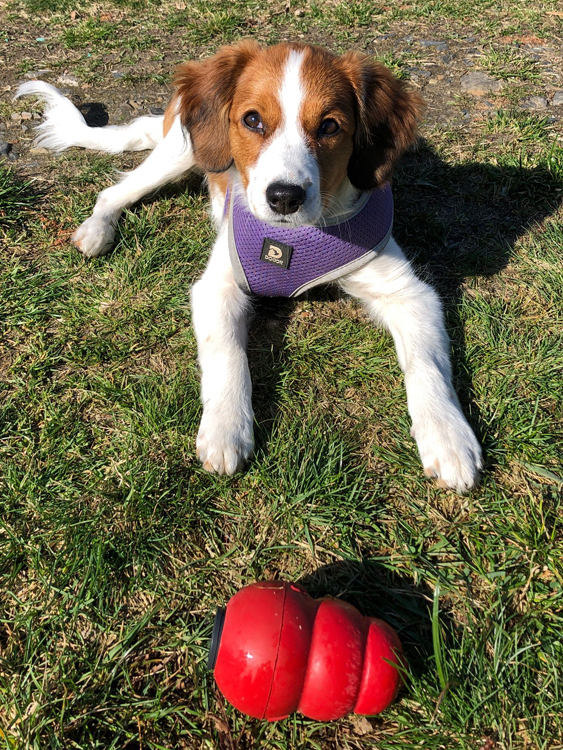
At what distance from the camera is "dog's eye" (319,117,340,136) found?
2660 millimetres

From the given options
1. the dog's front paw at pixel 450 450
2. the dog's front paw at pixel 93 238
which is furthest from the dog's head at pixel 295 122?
the dog's front paw at pixel 450 450

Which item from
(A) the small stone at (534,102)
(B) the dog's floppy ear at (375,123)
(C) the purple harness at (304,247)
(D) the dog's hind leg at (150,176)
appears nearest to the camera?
(B) the dog's floppy ear at (375,123)

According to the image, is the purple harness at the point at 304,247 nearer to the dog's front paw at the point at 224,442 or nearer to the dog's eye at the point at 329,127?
the dog's eye at the point at 329,127

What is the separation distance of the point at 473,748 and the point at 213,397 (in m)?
1.58

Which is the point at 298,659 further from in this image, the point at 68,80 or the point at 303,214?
the point at 68,80

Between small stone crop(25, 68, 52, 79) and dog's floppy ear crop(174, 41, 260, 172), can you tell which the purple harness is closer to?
dog's floppy ear crop(174, 41, 260, 172)

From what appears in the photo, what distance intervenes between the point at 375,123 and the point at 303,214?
68 centimetres

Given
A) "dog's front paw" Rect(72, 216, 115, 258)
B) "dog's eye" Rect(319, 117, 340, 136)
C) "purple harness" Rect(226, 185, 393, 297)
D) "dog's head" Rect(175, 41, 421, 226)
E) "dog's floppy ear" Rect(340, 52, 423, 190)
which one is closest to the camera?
"dog's head" Rect(175, 41, 421, 226)

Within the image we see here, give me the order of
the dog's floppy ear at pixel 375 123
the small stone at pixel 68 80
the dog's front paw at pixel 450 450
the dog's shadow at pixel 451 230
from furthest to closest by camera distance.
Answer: the small stone at pixel 68 80
the dog's shadow at pixel 451 230
the dog's floppy ear at pixel 375 123
the dog's front paw at pixel 450 450

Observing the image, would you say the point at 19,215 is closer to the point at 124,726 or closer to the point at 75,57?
the point at 75,57

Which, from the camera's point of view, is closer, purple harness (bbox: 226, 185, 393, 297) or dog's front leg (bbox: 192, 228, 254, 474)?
dog's front leg (bbox: 192, 228, 254, 474)

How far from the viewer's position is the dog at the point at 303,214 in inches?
99.8

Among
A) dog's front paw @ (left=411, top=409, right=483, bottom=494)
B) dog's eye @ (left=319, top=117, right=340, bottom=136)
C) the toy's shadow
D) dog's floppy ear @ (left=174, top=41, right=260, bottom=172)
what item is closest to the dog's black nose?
dog's eye @ (left=319, top=117, right=340, bottom=136)

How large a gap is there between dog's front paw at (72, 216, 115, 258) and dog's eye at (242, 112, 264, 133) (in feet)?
3.99
